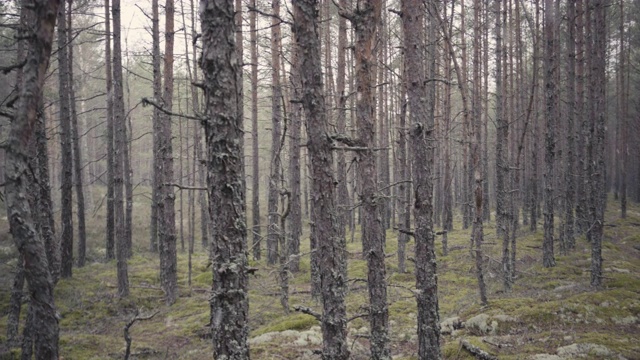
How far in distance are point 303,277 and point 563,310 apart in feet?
27.6

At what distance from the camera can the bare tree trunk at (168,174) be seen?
1115cm

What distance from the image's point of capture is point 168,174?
11.1 metres

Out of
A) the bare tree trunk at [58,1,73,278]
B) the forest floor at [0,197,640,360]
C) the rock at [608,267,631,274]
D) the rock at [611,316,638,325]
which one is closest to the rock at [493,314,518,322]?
the forest floor at [0,197,640,360]

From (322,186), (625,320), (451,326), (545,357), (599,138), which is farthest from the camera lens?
(599,138)

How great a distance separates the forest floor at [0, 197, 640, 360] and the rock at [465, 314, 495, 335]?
0.03 meters

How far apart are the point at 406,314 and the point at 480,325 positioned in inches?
94.1

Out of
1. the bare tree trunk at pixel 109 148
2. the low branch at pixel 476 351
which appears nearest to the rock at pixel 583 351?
the low branch at pixel 476 351

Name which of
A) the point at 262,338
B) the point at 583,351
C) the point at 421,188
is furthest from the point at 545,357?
the point at 262,338

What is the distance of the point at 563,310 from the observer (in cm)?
838

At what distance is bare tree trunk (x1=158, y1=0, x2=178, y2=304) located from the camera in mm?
11148

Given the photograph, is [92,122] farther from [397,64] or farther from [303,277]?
[303,277]

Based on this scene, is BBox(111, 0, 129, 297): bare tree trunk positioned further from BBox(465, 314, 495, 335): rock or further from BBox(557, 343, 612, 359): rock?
BBox(557, 343, 612, 359): rock

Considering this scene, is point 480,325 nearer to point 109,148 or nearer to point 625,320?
point 625,320

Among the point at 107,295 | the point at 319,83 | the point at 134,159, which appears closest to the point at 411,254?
the point at 107,295
